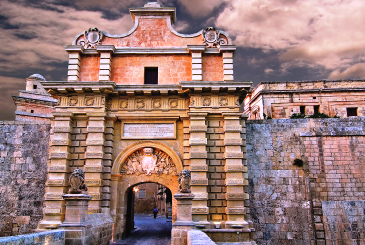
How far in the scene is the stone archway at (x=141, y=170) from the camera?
1451 cm

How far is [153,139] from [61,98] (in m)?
4.45

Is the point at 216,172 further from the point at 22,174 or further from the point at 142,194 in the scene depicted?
the point at 142,194

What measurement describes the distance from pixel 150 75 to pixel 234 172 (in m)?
5.92

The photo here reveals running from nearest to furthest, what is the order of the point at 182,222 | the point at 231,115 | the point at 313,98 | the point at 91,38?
the point at 182,222, the point at 231,115, the point at 91,38, the point at 313,98

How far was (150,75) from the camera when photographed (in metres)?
15.7

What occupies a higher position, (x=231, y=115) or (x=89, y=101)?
(x=89, y=101)

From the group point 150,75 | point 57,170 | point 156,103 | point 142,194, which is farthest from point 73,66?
point 142,194

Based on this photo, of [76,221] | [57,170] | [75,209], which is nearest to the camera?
[76,221]

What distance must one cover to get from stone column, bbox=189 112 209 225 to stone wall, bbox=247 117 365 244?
3.05m

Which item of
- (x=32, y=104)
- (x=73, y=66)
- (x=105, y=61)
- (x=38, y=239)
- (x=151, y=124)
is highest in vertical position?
(x=32, y=104)

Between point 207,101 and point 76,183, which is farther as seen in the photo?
point 207,101

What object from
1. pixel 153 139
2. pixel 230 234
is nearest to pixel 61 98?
pixel 153 139

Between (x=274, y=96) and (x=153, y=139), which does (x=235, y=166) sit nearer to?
(x=153, y=139)

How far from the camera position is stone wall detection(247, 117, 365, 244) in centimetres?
1549
